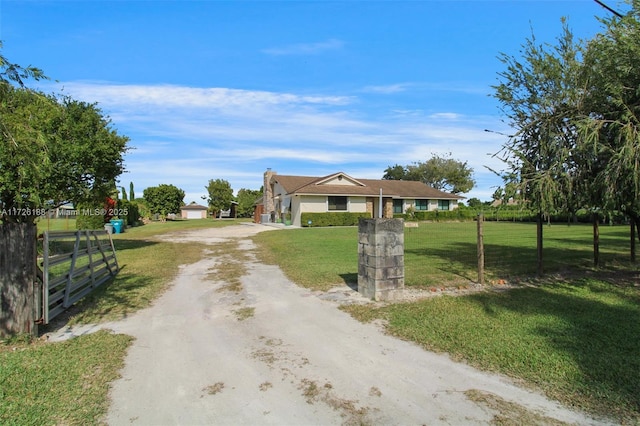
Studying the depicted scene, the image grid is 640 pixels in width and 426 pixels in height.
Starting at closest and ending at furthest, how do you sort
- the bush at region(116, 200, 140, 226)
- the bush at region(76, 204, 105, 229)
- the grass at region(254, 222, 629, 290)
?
the grass at region(254, 222, 629, 290)
the bush at region(76, 204, 105, 229)
the bush at region(116, 200, 140, 226)

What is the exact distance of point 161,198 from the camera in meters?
59.3

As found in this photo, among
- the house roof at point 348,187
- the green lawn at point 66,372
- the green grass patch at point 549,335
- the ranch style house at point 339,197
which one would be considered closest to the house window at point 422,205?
the ranch style house at point 339,197

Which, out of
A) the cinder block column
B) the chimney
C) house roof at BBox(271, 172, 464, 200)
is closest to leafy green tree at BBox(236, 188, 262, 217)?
the chimney

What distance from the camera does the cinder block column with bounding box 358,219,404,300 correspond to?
7.36 meters

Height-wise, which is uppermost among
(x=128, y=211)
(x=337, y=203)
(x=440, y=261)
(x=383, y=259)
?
(x=337, y=203)

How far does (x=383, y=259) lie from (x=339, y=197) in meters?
26.7

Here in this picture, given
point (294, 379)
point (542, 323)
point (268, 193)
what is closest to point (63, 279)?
point (294, 379)

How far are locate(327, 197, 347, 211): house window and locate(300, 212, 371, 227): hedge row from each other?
0.86 metres

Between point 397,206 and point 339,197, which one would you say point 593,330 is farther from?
point 397,206

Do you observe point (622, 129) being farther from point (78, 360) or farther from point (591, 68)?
point (78, 360)

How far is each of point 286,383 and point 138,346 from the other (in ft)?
7.74

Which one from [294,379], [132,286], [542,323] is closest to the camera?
[294,379]

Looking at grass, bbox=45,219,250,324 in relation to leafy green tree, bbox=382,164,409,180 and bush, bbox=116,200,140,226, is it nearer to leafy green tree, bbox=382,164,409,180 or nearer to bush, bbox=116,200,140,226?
bush, bbox=116,200,140,226

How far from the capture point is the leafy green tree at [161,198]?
59312 millimetres
